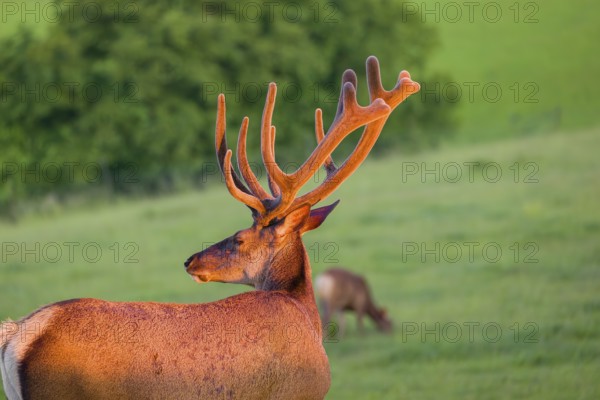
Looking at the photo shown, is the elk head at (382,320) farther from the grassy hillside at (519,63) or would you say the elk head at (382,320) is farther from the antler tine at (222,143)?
the grassy hillside at (519,63)

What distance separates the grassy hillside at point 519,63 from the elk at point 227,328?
120ft

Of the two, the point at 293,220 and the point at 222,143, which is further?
the point at 222,143

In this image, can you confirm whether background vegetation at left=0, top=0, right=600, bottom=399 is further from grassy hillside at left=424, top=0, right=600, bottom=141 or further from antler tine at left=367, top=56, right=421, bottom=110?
antler tine at left=367, top=56, right=421, bottom=110

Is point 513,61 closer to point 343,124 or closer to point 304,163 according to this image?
point 343,124

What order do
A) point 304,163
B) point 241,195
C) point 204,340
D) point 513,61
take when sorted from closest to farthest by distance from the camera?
point 204,340, point 241,195, point 304,163, point 513,61

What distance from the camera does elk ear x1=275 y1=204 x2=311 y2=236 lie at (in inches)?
267

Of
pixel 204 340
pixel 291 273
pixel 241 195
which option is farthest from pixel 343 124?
pixel 204 340

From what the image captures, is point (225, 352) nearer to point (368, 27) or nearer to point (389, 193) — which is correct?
point (389, 193)

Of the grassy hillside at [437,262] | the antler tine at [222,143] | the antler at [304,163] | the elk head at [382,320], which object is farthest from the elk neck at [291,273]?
the elk head at [382,320]

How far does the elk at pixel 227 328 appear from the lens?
5.29m

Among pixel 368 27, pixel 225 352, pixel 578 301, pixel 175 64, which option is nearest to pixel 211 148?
pixel 175 64

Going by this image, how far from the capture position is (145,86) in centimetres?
4741

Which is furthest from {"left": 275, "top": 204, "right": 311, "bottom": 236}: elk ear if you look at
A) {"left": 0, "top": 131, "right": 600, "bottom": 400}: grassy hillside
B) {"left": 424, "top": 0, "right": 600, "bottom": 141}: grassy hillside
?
{"left": 424, "top": 0, "right": 600, "bottom": 141}: grassy hillside

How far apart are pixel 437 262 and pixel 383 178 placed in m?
9.30
